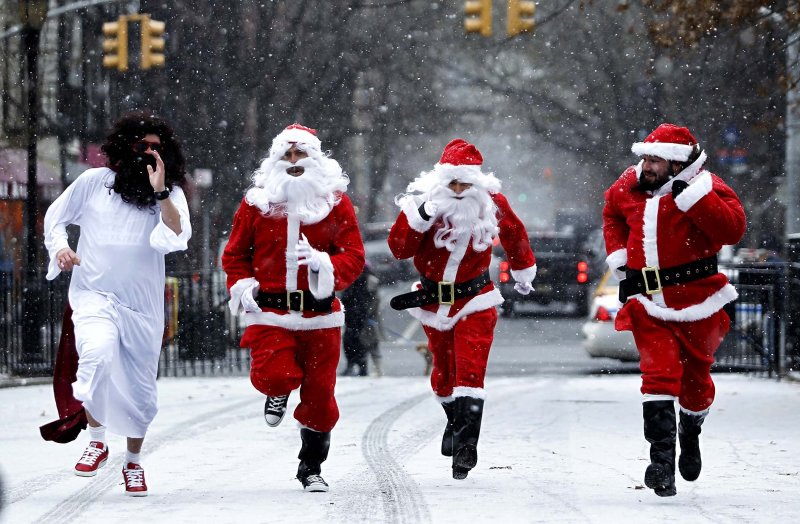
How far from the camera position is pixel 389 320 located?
31328 millimetres

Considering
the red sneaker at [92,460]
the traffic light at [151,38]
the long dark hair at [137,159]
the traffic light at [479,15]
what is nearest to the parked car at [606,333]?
the traffic light at [479,15]

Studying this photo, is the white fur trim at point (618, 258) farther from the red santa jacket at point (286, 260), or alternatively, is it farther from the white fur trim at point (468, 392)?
the red santa jacket at point (286, 260)

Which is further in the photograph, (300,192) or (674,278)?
(300,192)

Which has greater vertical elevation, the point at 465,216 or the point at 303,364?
the point at 465,216

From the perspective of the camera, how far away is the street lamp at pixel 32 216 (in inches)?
645

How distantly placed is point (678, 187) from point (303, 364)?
80.4 inches

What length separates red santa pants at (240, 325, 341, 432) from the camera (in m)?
7.45

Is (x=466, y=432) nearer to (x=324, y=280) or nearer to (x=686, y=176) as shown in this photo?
(x=324, y=280)

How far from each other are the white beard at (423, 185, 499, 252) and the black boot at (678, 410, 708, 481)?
1.44 meters

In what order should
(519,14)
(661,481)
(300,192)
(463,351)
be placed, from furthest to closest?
(519,14) → (463,351) → (300,192) → (661,481)

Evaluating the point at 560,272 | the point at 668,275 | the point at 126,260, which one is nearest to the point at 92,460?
the point at 126,260

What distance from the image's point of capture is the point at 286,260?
297 inches

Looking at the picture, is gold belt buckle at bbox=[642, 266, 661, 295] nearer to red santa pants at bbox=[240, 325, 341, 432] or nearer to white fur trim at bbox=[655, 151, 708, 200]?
white fur trim at bbox=[655, 151, 708, 200]

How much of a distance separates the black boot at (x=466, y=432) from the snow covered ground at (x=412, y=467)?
0.46 feet
